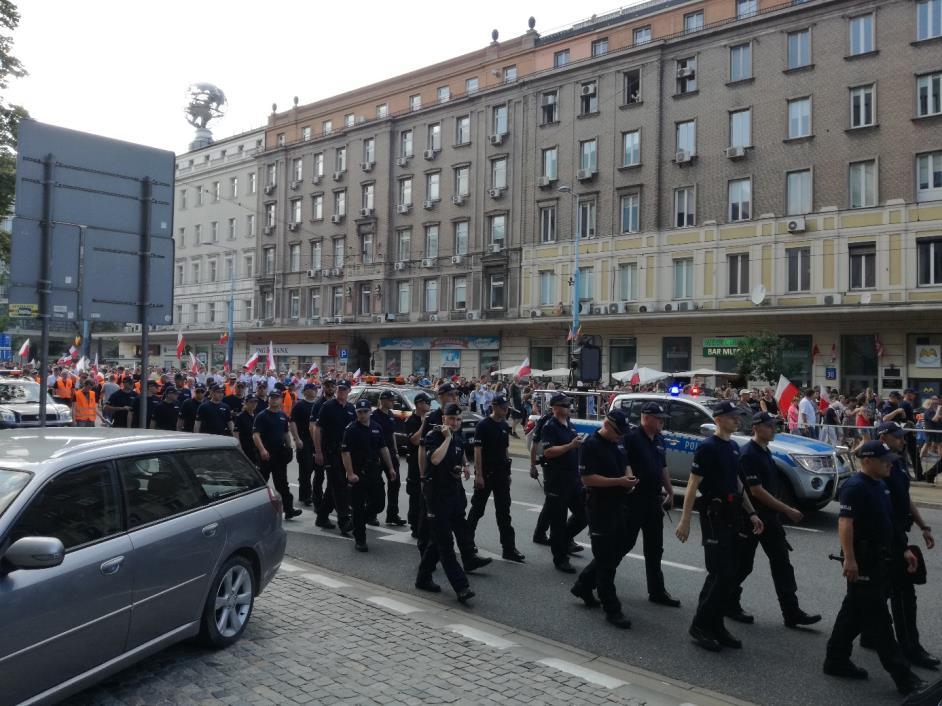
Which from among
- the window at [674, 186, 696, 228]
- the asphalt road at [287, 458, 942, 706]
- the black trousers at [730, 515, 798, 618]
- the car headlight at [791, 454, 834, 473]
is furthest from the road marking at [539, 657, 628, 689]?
the window at [674, 186, 696, 228]

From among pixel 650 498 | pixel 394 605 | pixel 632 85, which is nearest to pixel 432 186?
pixel 632 85

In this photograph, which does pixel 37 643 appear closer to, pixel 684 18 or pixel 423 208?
pixel 684 18

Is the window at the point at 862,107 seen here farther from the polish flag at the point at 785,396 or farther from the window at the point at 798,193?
the polish flag at the point at 785,396

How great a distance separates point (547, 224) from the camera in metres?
38.7

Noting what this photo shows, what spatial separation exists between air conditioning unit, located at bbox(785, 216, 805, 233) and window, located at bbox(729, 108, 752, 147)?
375 centimetres

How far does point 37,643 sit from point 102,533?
0.69 metres

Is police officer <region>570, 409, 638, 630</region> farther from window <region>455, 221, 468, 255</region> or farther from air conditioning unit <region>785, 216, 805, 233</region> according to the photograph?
window <region>455, 221, 468, 255</region>

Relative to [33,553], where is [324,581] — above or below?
below

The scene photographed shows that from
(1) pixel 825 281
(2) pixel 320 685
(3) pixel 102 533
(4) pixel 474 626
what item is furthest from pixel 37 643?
(1) pixel 825 281

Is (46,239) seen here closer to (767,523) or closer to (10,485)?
(10,485)

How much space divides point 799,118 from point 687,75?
17.3 feet

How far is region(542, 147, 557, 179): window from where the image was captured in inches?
1505

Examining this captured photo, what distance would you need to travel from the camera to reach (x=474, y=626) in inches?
246

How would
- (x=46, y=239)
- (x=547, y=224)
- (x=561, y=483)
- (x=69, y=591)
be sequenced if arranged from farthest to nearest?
(x=547, y=224) → (x=46, y=239) → (x=561, y=483) → (x=69, y=591)
